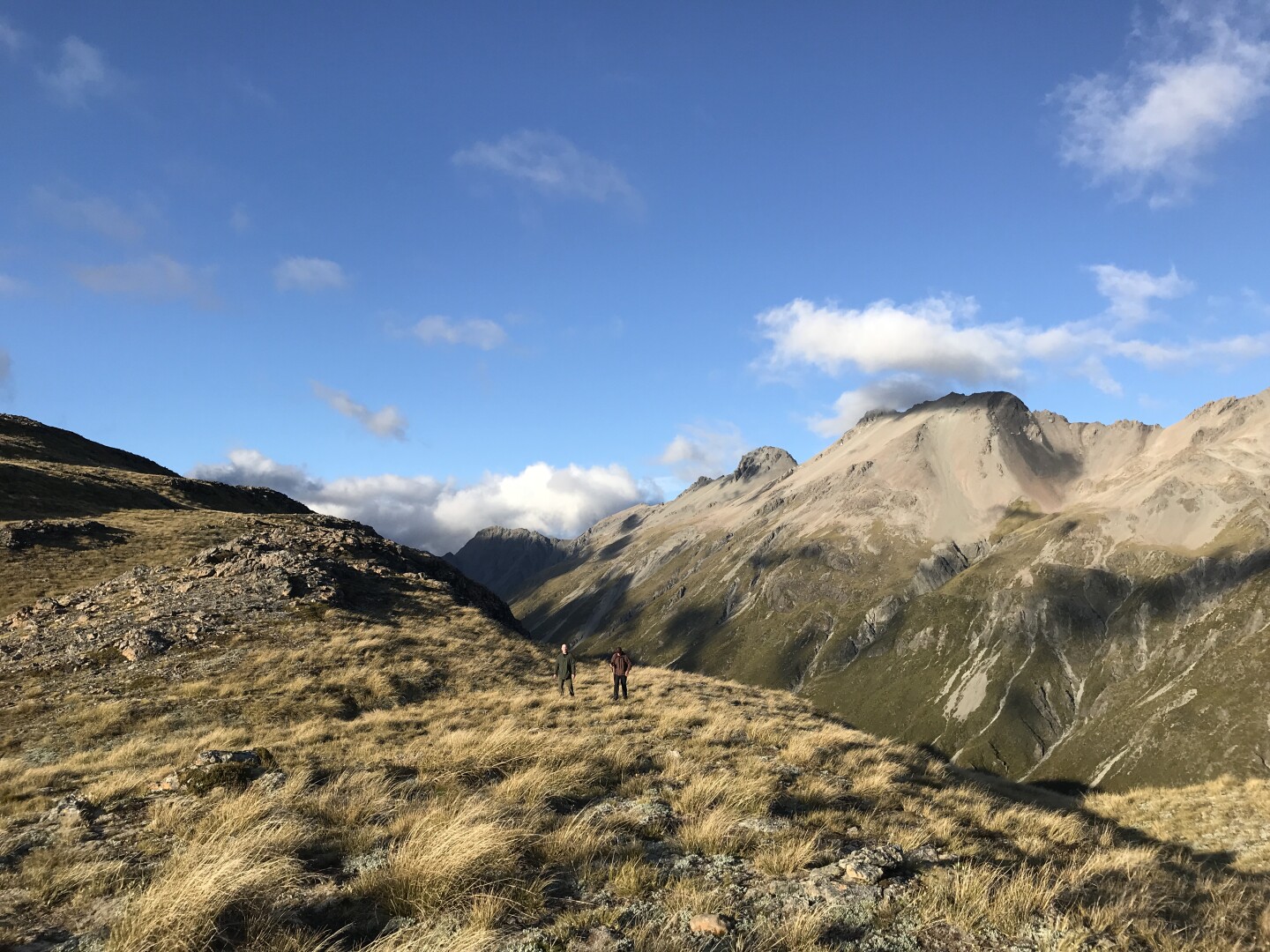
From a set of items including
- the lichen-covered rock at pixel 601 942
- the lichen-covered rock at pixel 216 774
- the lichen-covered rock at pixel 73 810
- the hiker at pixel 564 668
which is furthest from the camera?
the hiker at pixel 564 668

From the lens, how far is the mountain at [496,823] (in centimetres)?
661

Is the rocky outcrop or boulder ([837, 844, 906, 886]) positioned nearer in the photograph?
boulder ([837, 844, 906, 886])

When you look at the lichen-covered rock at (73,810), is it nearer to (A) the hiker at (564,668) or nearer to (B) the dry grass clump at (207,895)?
(B) the dry grass clump at (207,895)

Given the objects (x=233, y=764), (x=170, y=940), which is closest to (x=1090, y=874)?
(x=170, y=940)

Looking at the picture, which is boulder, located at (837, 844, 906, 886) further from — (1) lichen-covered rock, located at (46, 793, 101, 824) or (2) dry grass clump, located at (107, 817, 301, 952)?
(1) lichen-covered rock, located at (46, 793, 101, 824)

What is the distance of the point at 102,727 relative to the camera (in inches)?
725

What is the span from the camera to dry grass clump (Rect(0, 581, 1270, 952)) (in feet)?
21.4

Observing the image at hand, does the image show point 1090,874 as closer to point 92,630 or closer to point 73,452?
point 92,630

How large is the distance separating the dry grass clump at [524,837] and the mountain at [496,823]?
0.16 feet

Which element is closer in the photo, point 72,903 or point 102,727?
point 72,903

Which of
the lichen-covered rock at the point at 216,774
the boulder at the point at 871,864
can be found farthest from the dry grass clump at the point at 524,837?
the lichen-covered rock at the point at 216,774

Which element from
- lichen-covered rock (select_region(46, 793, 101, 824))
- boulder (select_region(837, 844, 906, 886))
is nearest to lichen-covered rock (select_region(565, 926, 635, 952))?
boulder (select_region(837, 844, 906, 886))

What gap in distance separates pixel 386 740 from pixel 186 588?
2264 centimetres

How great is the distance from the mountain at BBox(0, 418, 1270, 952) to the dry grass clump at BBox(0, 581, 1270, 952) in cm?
5
